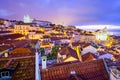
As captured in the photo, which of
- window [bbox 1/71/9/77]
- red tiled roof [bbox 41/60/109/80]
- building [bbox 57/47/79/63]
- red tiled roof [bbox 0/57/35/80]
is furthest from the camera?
building [bbox 57/47/79/63]

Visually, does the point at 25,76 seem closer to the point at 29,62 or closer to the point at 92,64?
the point at 29,62

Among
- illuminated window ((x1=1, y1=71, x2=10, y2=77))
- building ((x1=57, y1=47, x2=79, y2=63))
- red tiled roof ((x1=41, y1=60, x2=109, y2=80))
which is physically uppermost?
illuminated window ((x1=1, y1=71, x2=10, y2=77))

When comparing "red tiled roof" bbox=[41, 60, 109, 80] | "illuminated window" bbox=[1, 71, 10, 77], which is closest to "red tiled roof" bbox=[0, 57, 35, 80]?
"illuminated window" bbox=[1, 71, 10, 77]

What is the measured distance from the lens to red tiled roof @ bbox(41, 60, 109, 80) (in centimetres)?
1614

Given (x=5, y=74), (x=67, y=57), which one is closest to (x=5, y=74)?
(x=5, y=74)

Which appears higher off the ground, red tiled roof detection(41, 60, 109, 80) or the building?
red tiled roof detection(41, 60, 109, 80)

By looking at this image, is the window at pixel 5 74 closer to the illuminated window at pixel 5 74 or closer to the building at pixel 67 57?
the illuminated window at pixel 5 74

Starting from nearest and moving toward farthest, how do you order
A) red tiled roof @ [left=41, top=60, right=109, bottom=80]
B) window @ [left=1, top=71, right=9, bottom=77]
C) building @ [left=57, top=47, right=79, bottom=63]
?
window @ [left=1, top=71, right=9, bottom=77] → red tiled roof @ [left=41, top=60, right=109, bottom=80] → building @ [left=57, top=47, right=79, bottom=63]

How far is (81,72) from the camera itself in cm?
1662

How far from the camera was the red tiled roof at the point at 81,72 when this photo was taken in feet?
53.0

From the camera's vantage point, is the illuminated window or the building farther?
the building

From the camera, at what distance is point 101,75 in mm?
16531

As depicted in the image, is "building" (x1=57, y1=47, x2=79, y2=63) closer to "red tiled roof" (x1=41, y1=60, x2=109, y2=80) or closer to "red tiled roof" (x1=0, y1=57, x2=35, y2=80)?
"red tiled roof" (x1=41, y1=60, x2=109, y2=80)

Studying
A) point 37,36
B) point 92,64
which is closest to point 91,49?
point 92,64
